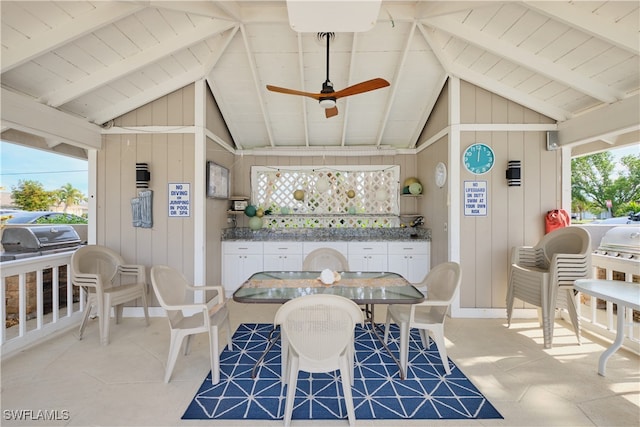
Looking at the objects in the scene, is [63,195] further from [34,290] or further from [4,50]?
[4,50]

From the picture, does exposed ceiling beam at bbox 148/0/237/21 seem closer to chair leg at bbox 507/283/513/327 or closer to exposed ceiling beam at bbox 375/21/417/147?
exposed ceiling beam at bbox 375/21/417/147

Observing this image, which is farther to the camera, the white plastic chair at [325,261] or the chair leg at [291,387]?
the white plastic chair at [325,261]

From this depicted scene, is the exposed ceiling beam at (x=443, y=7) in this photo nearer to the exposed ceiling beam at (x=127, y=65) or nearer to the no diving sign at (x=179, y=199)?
the exposed ceiling beam at (x=127, y=65)

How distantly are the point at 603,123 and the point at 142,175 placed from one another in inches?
208

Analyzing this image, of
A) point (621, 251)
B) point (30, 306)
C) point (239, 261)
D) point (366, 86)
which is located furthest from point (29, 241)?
point (621, 251)

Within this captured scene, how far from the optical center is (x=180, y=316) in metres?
2.59

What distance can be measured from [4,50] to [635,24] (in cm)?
509

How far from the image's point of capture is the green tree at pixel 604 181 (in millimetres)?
12438

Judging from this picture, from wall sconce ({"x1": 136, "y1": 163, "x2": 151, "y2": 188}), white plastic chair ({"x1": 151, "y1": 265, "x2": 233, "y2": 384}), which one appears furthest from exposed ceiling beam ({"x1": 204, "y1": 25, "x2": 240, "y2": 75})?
white plastic chair ({"x1": 151, "y1": 265, "x2": 233, "y2": 384})

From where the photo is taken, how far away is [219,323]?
2.43 meters

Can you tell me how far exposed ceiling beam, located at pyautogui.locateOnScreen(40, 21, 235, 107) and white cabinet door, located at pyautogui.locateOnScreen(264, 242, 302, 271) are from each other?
9.41 feet

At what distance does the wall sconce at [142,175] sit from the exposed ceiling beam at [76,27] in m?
1.43

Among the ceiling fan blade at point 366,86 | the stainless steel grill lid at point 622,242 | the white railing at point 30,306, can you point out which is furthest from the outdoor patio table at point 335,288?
the stainless steel grill lid at point 622,242

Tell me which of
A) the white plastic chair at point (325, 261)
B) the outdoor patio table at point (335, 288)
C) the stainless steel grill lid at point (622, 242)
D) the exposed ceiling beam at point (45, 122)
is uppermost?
the exposed ceiling beam at point (45, 122)
